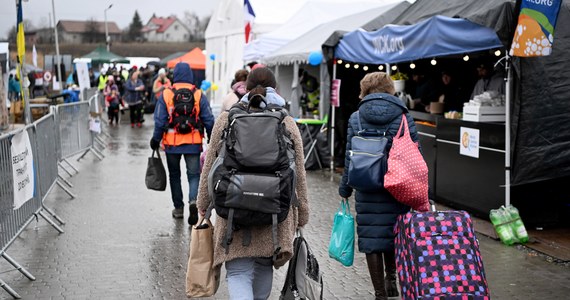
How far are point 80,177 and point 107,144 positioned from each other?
244 inches

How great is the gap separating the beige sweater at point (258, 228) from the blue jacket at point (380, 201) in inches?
40.8

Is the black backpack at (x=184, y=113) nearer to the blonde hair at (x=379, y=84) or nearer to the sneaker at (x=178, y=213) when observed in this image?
the sneaker at (x=178, y=213)

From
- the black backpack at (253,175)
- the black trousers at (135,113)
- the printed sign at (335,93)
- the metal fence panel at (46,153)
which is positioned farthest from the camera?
the black trousers at (135,113)

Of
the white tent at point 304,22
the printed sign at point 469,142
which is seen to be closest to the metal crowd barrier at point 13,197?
the printed sign at point 469,142

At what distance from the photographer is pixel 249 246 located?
13.9 ft

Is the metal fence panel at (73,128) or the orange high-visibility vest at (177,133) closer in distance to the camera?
the orange high-visibility vest at (177,133)

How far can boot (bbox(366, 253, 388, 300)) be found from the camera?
555cm

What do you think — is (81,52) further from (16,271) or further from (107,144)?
(16,271)

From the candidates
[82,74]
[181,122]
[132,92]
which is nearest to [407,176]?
[181,122]

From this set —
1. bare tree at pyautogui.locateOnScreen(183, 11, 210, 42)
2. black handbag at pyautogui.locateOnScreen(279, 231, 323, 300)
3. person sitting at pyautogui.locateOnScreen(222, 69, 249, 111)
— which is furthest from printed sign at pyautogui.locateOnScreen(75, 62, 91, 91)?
bare tree at pyautogui.locateOnScreen(183, 11, 210, 42)

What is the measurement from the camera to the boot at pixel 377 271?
219 inches

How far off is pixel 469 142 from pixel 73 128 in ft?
27.2

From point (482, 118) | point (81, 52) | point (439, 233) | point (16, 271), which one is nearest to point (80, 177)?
point (16, 271)

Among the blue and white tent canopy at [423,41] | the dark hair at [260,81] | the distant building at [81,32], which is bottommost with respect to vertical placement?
the dark hair at [260,81]
